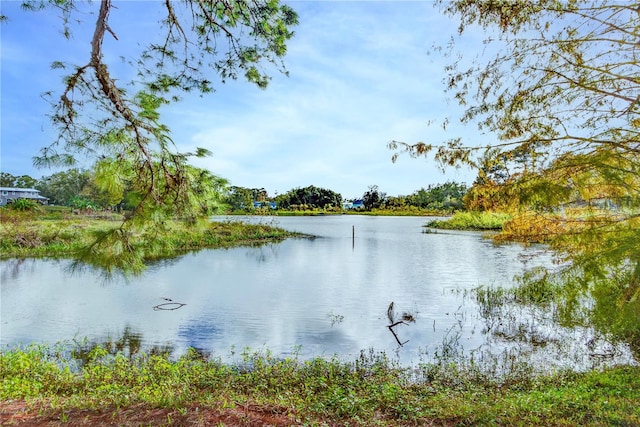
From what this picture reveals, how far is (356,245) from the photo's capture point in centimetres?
2128

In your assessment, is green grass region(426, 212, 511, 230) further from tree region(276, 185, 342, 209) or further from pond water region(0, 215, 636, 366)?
tree region(276, 185, 342, 209)

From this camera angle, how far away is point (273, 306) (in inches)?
347

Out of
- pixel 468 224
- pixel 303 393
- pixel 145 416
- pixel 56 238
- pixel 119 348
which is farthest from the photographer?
pixel 468 224

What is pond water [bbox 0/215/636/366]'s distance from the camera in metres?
6.33

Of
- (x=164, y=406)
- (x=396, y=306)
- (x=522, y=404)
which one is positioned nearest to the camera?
(x=164, y=406)

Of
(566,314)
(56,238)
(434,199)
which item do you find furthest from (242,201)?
(566,314)

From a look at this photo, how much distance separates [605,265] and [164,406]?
5054mm

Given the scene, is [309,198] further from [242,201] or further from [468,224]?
[468,224]

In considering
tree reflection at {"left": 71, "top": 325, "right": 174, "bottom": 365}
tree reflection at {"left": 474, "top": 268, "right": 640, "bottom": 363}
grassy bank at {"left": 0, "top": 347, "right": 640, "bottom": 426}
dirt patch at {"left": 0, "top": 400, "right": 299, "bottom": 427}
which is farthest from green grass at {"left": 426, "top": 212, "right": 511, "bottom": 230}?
dirt patch at {"left": 0, "top": 400, "right": 299, "bottom": 427}

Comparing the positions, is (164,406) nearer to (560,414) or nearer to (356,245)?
(560,414)

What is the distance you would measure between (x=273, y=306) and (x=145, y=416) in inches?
229

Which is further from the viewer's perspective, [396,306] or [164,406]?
[396,306]

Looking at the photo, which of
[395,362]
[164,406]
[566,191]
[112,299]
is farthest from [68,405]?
[112,299]

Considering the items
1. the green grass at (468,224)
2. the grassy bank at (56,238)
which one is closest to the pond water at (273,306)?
the grassy bank at (56,238)
